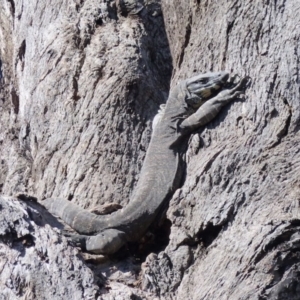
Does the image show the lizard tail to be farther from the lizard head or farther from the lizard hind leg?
the lizard head

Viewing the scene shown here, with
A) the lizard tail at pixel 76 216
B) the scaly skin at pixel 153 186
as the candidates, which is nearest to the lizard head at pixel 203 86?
the scaly skin at pixel 153 186

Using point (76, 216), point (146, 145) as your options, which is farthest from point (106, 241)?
point (146, 145)

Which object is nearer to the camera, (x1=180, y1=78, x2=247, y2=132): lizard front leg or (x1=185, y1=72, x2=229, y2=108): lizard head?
(x1=180, y1=78, x2=247, y2=132): lizard front leg

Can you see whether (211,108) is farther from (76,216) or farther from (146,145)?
(76,216)

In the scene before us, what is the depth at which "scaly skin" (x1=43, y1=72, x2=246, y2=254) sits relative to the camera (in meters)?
4.62

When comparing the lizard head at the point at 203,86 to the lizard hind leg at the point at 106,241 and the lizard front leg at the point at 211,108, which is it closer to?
the lizard front leg at the point at 211,108

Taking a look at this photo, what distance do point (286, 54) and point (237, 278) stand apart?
1319 mm

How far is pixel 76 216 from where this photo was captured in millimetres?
4723

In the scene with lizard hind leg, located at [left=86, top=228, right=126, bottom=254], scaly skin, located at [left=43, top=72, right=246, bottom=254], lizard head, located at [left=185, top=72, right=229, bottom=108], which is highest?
lizard head, located at [left=185, top=72, right=229, bottom=108]

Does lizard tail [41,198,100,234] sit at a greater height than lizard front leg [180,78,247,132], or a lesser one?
lesser

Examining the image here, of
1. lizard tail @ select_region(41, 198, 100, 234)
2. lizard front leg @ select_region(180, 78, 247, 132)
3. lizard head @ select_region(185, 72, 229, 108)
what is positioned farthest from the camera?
lizard tail @ select_region(41, 198, 100, 234)

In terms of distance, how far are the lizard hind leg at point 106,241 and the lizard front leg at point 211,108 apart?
2.65 feet

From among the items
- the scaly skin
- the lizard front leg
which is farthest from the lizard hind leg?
the lizard front leg

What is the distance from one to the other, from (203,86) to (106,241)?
117 cm
